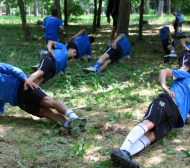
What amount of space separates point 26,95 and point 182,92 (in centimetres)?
225

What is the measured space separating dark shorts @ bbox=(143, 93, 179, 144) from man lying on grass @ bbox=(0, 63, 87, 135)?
4.05ft

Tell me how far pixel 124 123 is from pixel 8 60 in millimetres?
5114

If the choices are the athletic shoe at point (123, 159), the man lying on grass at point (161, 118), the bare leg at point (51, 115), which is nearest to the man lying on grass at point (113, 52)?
the bare leg at point (51, 115)

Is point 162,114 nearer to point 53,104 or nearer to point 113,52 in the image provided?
point 53,104

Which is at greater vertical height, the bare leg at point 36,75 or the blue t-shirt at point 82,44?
the blue t-shirt at point 82,44

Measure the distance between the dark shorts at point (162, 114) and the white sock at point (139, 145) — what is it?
0.14 meters

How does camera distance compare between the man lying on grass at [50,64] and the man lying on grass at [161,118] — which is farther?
the man lying on grass at [50,64]

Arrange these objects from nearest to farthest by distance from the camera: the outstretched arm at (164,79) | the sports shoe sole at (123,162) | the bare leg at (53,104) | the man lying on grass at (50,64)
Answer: the sports shoe sole at (123,162) < the outstretched arm at (164,79) < the bare leg at (53,104) < the man lying on grass at (50,64)

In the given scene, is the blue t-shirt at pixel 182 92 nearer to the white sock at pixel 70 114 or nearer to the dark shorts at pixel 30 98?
the white sock at pixel 70 114

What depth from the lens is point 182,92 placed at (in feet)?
11.3

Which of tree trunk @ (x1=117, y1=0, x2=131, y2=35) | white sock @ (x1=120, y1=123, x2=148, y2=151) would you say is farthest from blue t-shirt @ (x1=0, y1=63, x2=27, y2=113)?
tree trunk @ (x1=117, y1=0, x2=131, y2=35)

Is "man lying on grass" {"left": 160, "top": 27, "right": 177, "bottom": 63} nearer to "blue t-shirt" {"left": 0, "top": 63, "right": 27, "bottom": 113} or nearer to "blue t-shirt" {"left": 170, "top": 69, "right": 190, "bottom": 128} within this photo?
"blue t-shirt" {"left": 170, "top": 69, "right": 190, "bottom": 128}

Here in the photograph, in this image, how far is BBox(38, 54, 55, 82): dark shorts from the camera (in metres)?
5.15

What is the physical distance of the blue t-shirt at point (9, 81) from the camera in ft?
12.4
